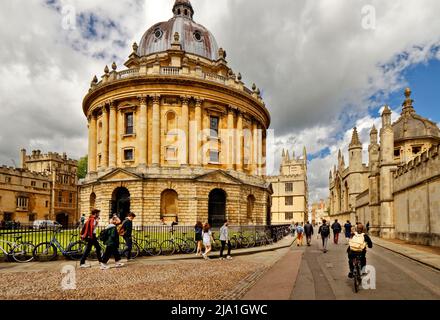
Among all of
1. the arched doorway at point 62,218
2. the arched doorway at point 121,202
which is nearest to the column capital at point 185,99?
the arched doorway at point 121,202

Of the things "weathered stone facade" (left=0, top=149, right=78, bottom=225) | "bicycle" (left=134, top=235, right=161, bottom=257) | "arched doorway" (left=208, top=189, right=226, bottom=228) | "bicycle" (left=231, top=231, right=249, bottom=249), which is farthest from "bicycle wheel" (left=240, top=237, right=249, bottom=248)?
"weathered stone facade" (left=0, top=149, right=78, bottom=225)

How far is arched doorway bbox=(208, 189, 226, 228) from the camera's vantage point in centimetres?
3189

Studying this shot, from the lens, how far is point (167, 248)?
1485 cm

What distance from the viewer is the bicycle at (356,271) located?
24.8 ft

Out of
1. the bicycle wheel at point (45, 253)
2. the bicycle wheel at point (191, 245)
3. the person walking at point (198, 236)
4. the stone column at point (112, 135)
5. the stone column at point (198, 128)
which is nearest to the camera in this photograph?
the bicycle wheel at point (45, 253)

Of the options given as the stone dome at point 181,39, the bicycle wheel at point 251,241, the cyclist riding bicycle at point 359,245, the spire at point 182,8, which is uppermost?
the spire at point 182,8

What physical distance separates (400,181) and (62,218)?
188ft

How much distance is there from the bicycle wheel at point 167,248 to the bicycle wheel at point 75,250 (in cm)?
339

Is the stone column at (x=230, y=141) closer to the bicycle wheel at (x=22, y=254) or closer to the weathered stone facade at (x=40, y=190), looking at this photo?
the bicycle wheel at (x=22, y=254)

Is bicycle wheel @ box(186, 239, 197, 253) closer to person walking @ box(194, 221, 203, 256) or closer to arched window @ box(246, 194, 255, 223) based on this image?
person walking @ box(194, 221, 203, 256)

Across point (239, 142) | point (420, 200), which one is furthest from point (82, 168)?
point (420, 200)

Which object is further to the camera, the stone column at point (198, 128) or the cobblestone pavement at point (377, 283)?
the stone column at point (198, 128)

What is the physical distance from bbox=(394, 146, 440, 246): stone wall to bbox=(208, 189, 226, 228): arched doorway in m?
15.5
